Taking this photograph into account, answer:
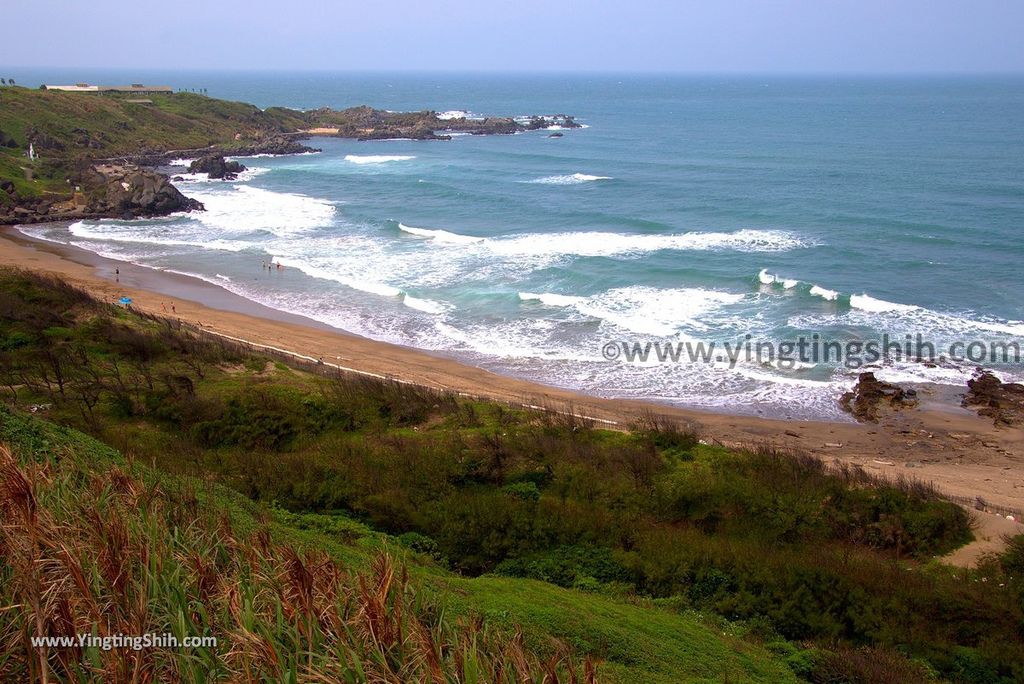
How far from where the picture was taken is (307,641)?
5000 millimetres

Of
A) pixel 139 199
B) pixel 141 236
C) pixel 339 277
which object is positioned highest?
pixel 139 199

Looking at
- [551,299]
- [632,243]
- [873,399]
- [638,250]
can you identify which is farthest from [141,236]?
[873,399]

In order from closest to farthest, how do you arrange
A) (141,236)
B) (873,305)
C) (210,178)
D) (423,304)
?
1. (873,305)
2. (423,304)
3. (141,236)
4. (210,178)

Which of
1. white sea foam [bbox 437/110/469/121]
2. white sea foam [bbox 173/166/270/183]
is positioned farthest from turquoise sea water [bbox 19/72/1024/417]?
white sea foam [bbox 437/110/469/121]

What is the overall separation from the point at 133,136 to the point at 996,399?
237 feet

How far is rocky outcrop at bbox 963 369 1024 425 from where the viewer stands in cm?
2067

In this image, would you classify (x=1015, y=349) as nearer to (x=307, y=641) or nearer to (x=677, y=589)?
(x=677, y=589)

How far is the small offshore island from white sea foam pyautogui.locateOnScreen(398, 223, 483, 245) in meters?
15.1

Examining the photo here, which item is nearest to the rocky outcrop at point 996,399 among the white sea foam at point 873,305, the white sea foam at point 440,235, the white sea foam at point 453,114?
the white sea foam at point 873,305

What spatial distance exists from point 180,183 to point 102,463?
54.3 metres

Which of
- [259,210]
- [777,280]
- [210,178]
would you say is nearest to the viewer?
[777,280]

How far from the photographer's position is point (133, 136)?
2800 inches

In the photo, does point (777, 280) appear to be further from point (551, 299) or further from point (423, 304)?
point (423, 304)

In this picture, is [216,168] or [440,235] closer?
[440,235]
